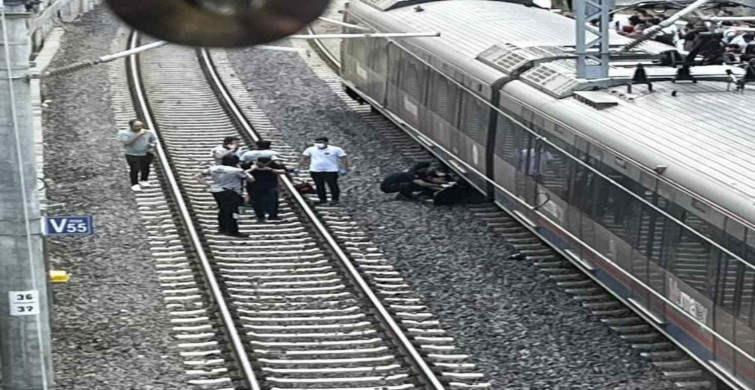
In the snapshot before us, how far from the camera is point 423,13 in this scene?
2234 cm

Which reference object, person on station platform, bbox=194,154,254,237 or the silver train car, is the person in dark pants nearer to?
person on station platform, bbox=194,154,254,237

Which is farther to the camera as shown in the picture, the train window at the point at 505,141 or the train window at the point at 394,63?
the train window at the point at 394,63

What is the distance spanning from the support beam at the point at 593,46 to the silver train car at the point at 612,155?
19 centimetres

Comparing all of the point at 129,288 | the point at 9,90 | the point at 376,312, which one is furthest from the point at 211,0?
the point at 129,288

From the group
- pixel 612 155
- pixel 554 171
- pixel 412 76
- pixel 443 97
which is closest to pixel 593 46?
pixel 554 171

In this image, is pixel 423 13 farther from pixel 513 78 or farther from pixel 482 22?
pixel 513 78

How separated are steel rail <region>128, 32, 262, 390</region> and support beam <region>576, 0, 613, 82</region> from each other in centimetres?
424

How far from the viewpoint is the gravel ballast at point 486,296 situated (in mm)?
11758

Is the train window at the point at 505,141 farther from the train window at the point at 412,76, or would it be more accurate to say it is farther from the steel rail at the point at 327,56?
the steel rail at the point at 327,56

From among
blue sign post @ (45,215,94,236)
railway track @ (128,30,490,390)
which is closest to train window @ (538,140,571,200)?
railway track @ (128,30,490,390)

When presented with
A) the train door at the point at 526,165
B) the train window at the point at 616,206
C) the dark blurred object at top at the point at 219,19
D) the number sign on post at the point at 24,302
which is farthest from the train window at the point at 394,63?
the dark blurred object at top at the point at 219,19

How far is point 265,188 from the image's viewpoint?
56.8 ft

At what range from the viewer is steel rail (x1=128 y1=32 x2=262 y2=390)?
11.6 metres

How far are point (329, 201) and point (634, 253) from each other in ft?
22.8
